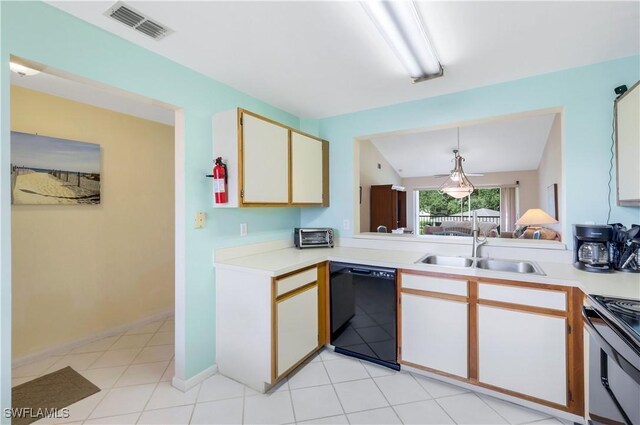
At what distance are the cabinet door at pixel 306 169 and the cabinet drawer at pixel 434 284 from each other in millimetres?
1168

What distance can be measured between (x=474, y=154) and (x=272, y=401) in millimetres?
6452

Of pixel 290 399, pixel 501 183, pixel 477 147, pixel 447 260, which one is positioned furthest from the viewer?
pixel 501 183

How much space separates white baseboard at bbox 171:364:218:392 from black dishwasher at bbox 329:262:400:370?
103 centimetres

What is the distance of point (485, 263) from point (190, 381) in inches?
95.8

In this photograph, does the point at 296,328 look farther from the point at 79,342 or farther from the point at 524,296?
the point at 79,342

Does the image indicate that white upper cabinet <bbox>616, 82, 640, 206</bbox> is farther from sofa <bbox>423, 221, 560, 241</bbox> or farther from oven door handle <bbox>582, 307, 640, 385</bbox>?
sofa <bbox>423, 221, 560, 241</bbox>

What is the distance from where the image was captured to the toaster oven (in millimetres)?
2883

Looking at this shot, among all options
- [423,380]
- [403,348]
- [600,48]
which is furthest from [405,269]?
[600,48]

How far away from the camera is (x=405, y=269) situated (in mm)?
2133

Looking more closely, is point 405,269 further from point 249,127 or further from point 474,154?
point 474,154

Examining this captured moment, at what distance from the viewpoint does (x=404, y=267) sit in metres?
2.12

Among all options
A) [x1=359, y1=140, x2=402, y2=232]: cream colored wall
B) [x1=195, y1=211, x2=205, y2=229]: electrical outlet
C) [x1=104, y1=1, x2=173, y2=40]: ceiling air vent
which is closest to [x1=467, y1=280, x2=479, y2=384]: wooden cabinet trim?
[x1=195, y1=211, x2=205, y2=229]: electrical outlet

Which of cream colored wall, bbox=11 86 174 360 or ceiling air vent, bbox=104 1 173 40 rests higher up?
ceiling air vent, bbox=104 1 173 40

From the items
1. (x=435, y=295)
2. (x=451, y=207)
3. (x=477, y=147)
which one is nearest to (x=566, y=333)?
(x=435, y=295)
